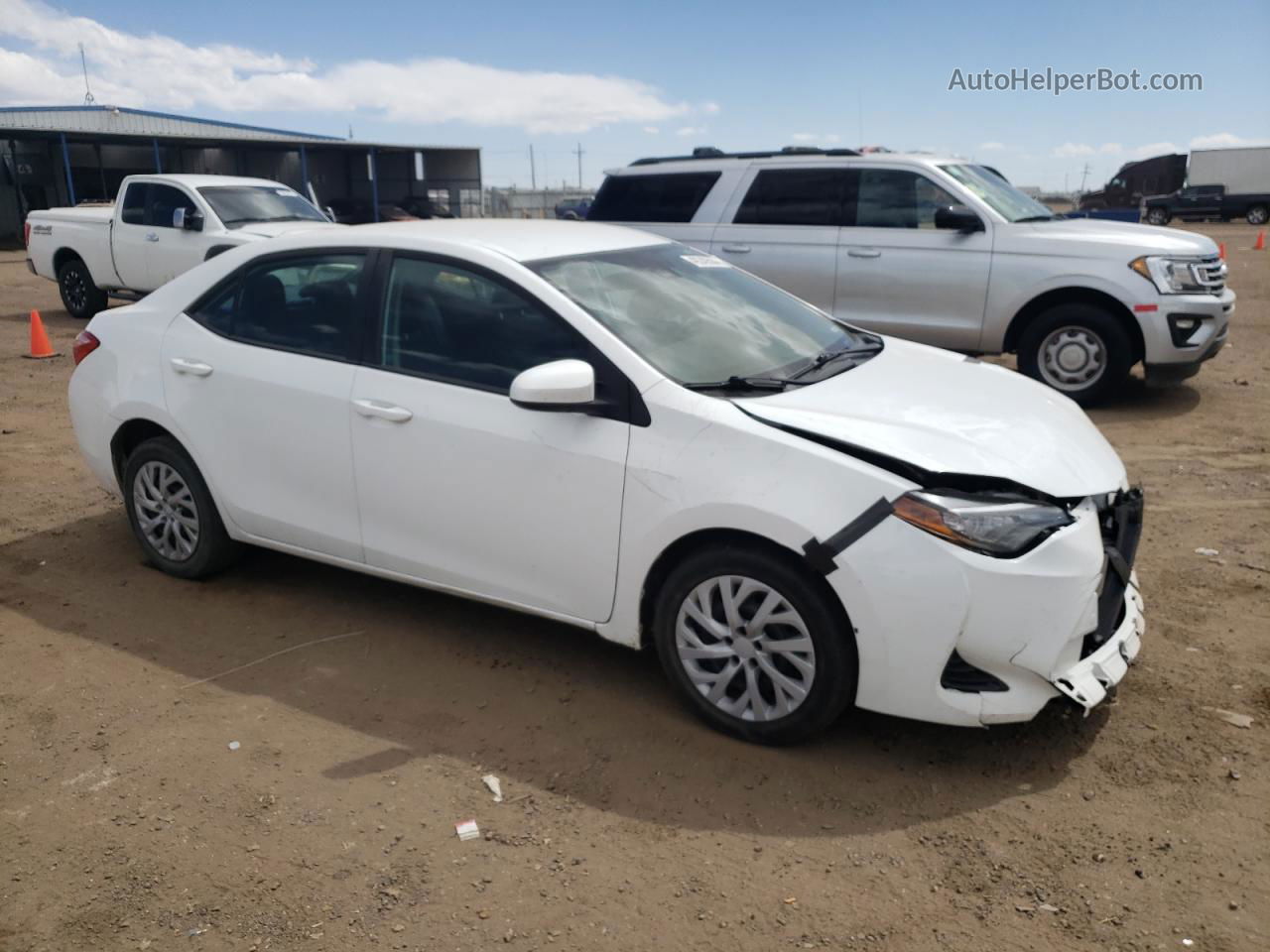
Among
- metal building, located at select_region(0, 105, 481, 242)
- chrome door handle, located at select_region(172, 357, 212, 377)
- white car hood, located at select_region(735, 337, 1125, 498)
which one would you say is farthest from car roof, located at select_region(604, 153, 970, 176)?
metal building, located at select_region(0, 105, 481, 242)

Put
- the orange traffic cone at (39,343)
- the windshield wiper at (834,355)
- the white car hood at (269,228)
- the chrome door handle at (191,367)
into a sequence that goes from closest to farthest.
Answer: the windshield wiper at (834,355) < the chrome door handle at (191,367) < the orange traffic cone at (39,343) < the white car hood at (269,228)

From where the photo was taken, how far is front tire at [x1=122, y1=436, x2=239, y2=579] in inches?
191

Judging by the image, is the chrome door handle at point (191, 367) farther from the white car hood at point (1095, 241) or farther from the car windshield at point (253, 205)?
the car windshield at point (253, 205)

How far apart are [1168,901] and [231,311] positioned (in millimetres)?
4249

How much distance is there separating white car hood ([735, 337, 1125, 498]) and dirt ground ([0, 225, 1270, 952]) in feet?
3.05

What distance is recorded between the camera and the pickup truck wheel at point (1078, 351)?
843 centimetres

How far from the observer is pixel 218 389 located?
4.64m

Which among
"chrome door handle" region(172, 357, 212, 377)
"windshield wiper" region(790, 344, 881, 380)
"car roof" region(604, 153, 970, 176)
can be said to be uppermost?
"car roof" region(604, 153, 970, 176)

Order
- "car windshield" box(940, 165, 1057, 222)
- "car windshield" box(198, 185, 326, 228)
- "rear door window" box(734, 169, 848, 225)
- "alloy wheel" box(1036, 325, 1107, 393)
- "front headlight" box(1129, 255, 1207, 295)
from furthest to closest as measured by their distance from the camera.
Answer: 1. "car windshield" box(198, 185, 326, 228)
2. "rear door window" box(734, 169, 848, 225)
3. "car windshield" box(940, 165, 1057, 222)
4. "alloy wheel" box(1036, 325, 1107, 393)
5. "front headlight" box(1129, 255, 1207, 295)

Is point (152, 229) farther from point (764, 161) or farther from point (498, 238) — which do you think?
point (498, 238)

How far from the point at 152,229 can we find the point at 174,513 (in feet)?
32.1

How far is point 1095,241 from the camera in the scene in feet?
27.6

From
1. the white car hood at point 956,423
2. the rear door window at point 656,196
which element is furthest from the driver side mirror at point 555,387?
the rear door window at point 656,196

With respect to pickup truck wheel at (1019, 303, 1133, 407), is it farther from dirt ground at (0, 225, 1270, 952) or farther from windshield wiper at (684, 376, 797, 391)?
windshield wiper at (684, 376, 797, 391)
